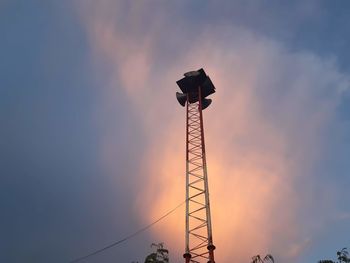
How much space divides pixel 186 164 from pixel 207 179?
3397 millimetres

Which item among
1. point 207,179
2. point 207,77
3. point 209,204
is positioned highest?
point 207,77

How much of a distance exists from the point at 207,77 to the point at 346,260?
2213cm

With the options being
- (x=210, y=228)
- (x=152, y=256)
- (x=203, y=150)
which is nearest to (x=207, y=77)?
(x=203, y=150)

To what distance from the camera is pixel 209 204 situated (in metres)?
39.8

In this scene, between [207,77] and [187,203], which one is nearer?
[187,203]

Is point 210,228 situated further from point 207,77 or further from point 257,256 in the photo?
point 207,77

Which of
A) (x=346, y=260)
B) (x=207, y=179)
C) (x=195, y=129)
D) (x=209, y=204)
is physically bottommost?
(x=346, y=260)

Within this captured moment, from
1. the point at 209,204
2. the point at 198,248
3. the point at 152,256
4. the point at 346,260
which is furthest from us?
the point at 152,256

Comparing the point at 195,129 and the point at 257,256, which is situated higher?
the point at 195,129

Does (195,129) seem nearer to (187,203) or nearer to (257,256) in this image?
(187,203)

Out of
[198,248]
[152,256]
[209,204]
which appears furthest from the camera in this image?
[152,256]

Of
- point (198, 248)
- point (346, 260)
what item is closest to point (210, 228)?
point (198, 248)

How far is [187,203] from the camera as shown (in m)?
40.9

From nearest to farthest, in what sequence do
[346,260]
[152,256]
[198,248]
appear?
[198,248] → [346,260] → [152,256]
